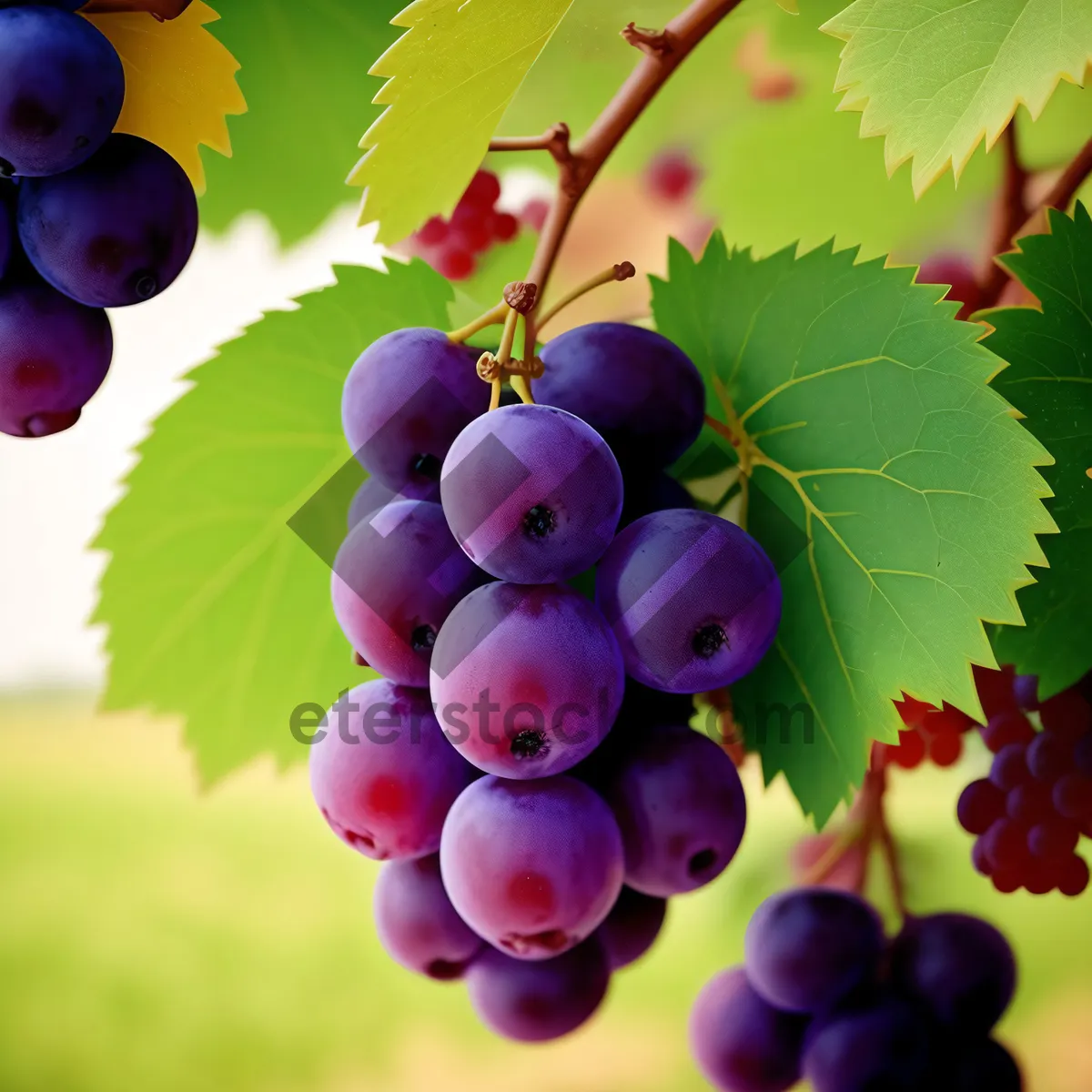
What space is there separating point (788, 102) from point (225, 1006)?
29.7 inches

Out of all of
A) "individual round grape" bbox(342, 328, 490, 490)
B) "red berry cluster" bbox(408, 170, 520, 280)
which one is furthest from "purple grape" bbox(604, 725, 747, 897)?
"red berry cluster" bbox(408, 170, 520, 280)

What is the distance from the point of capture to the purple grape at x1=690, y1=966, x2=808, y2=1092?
0.43 metres

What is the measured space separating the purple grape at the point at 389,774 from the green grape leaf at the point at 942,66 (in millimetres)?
201

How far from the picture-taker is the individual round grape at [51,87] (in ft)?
0.83

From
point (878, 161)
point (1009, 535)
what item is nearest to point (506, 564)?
point (1009, 535)

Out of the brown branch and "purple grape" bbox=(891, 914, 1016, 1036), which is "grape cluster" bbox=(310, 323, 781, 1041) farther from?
"purple grape" bbox=(891, 914, 1016, 1036)

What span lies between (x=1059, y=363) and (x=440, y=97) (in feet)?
0.69

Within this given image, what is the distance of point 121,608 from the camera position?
398 millimetres

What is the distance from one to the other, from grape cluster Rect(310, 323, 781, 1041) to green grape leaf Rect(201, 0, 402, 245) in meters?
0.24

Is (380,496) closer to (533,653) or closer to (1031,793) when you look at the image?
(533,653)

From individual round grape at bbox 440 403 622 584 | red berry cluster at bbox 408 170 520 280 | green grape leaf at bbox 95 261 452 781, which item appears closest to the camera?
individual round grape at bbox 440 403 622 584

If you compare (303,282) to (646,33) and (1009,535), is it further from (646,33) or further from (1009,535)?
(1009,535)

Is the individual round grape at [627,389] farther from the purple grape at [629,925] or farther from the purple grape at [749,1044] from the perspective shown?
the purple grape at [749,1044]

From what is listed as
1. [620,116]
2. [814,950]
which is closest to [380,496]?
[620,116]
